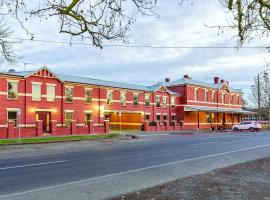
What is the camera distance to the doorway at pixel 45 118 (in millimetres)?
39031

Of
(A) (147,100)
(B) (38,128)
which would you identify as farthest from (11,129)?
(A) (147,100)

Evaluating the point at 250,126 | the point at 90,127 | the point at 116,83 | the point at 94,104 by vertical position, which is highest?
the point at 116,83

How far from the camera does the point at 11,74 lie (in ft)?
118

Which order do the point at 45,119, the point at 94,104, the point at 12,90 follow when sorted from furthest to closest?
the point at 94,104
the point at 45,119
the point at 12,90

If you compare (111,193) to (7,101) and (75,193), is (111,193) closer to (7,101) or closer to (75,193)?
(75,193)

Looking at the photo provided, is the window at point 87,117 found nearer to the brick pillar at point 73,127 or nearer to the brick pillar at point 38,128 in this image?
the brick pillar at point 73,127

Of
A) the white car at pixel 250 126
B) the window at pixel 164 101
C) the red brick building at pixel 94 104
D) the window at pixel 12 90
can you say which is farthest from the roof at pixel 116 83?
the white car at pixel 250 126

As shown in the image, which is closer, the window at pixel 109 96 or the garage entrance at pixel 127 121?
the window at pixel 109 96

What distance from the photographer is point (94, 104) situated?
45344 mm

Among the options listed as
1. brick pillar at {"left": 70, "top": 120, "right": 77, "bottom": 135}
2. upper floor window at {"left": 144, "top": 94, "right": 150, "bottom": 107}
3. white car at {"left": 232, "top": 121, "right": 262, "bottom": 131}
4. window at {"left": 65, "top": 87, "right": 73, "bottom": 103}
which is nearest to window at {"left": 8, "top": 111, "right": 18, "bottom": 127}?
brick pillar at {"left": 70, "top": 120, "right": 77, "bottom": 135}

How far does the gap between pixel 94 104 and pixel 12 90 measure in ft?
38.7

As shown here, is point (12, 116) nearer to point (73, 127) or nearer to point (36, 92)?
point (36, 92)

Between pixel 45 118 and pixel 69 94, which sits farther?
pixel 69 94

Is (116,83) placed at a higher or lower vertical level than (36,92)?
higher
